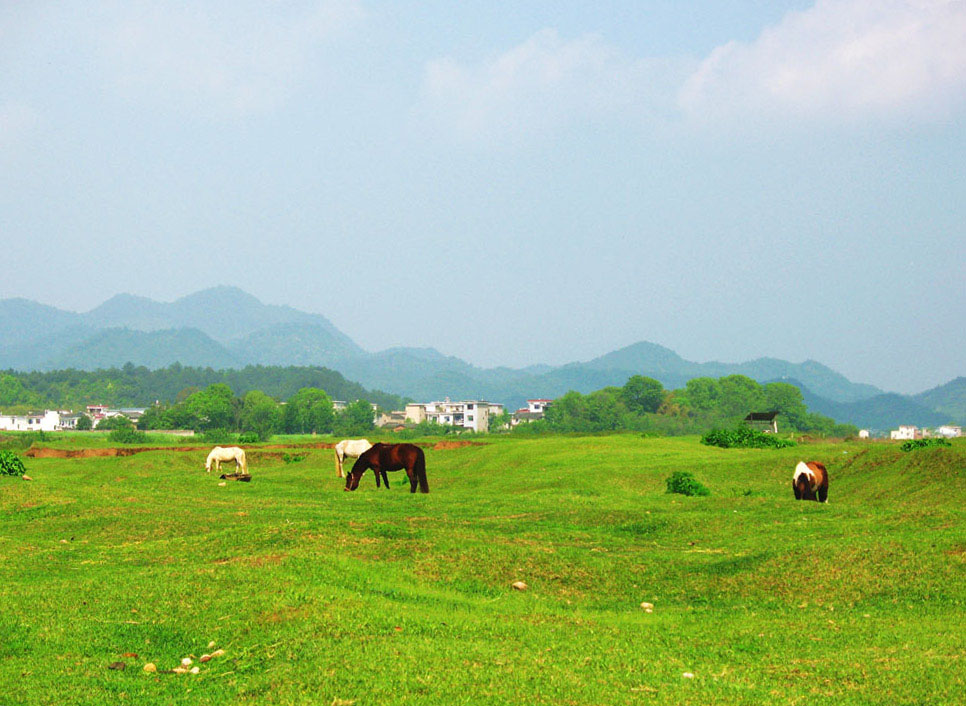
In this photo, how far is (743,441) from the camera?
188 ft

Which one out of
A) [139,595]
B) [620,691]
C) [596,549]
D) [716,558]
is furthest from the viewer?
[596,549]

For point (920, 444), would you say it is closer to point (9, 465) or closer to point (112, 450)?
point (9, 465)

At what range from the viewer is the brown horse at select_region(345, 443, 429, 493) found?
35312 mm

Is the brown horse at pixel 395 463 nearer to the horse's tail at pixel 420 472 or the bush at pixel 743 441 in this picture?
the horse's tail at pixel 420 472

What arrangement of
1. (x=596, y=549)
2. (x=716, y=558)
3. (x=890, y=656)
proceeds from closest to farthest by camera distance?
1. (x=890, y=656)
2. (x=716, y=558)
3. (x=596, y=549)

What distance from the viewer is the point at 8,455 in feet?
114

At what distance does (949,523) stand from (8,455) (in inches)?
1282

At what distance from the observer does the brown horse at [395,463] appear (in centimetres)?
3531

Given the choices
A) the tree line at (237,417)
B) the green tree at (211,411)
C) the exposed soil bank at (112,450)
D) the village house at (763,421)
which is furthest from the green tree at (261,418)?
the village house at (763,421)

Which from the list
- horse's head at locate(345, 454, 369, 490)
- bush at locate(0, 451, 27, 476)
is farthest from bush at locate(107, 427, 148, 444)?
horse's head at locate(345, 454, 369, 490)

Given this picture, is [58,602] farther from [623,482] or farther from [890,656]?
[623,482]

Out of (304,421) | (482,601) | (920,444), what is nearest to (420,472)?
(482,601)

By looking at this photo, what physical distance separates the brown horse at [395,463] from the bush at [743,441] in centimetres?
2703

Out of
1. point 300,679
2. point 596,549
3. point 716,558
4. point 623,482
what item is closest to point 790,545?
point 716,558
